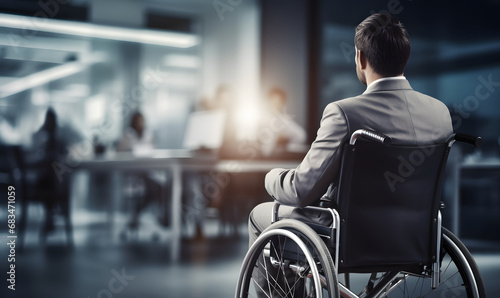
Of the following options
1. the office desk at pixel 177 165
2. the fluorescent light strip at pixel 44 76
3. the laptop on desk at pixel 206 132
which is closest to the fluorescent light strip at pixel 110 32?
the fluorescent light strip at pixel 44 76

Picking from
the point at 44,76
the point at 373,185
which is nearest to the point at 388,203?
the point at 373,185

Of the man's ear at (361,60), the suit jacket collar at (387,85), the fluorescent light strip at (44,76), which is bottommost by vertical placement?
the suit jacket collar at (387,85)

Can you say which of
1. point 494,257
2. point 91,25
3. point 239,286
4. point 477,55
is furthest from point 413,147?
point 91,25

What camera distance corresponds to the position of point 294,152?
16.5ft

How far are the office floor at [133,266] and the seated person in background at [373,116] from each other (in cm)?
146

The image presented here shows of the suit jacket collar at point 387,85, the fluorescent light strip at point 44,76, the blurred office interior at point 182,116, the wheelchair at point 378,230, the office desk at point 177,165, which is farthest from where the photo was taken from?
the fluorescent light strip at point 44,76

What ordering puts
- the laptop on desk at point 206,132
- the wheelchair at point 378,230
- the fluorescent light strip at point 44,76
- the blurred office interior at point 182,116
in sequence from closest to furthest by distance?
the wheelchair at point 378,230, the blurred office interior at point 182,116, the laptop on desk at point 206,132, the fluorescent light strip at point 44,76

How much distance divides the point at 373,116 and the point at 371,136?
146 mm

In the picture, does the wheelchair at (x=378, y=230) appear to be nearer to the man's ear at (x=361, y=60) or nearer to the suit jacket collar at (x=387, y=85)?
the suit jacket collar at (x=387, y=85)

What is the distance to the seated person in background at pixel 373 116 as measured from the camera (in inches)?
61.5

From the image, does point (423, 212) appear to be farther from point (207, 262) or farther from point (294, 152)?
point (294, 152)

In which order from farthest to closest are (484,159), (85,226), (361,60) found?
(85,226) < (484,159) < (361,60)

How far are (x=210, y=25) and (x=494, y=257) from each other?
617 centimetres

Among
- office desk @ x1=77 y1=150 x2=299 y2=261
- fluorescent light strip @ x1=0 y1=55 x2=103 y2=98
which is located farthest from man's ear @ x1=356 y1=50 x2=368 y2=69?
fluorescent light strip @ x1=0 y1=55 x2=103 y2=98
